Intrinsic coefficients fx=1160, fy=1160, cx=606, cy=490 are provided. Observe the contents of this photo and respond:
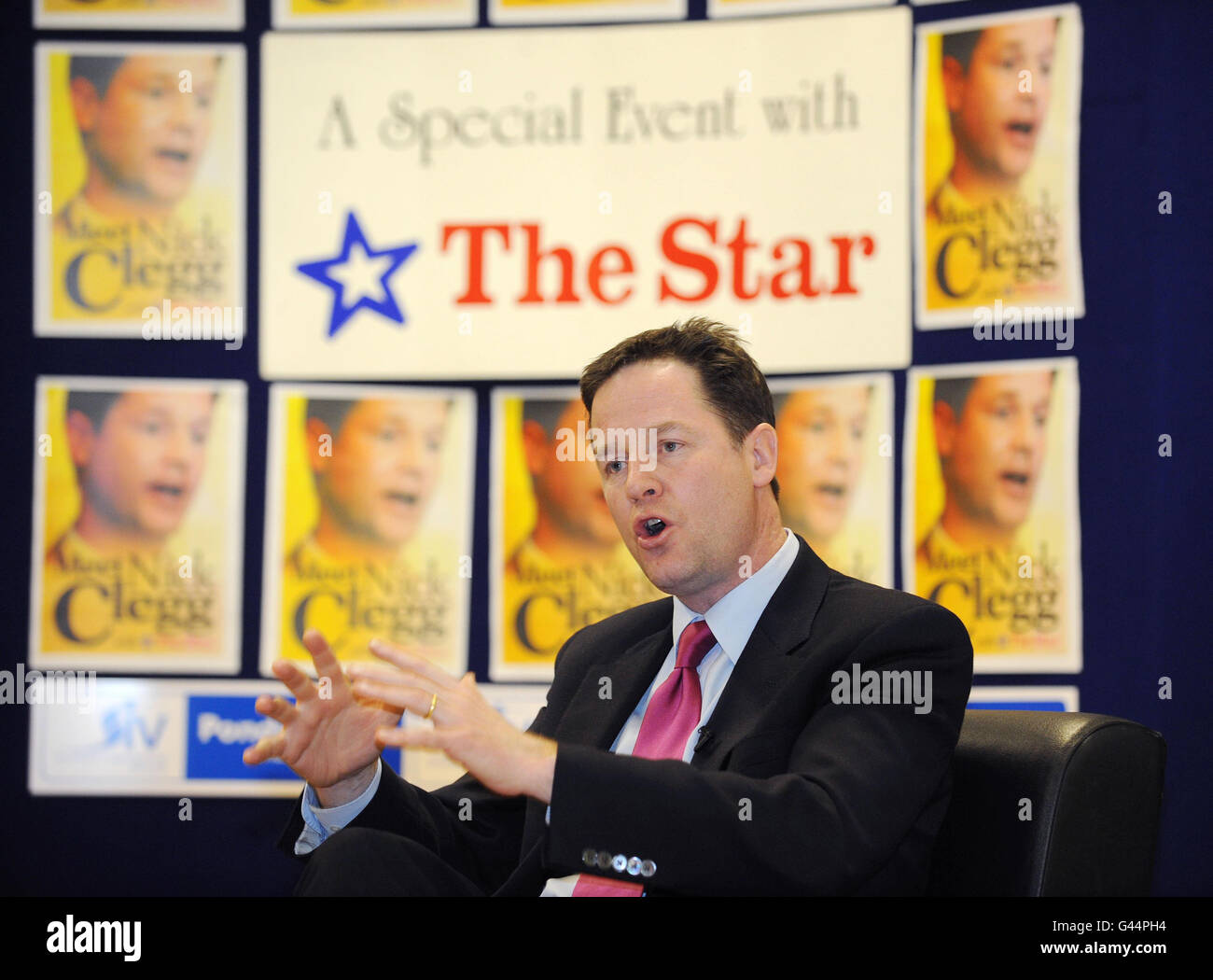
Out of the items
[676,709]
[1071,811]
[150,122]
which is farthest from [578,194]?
[1071,811]

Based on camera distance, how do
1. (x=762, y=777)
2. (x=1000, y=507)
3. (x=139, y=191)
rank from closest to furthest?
(x=762, y=777), (x=1000, y=507), (x=139, y=191)

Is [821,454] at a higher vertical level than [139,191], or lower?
lower

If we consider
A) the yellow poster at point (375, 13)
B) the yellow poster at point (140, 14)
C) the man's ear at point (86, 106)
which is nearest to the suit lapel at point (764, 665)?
the yellow poster at point (375, 13)

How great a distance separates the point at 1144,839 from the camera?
4.99 feet

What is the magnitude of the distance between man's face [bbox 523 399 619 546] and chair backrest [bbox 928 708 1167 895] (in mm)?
1867

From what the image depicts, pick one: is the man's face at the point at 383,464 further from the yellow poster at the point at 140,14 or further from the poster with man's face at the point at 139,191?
the yellow poster at the point at 140,14

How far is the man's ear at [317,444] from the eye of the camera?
11.3ft

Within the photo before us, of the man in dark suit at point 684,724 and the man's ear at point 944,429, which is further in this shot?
the man's ear at point 944,429

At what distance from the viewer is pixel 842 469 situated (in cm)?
324

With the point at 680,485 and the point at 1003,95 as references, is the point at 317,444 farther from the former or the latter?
the point at 1003,95

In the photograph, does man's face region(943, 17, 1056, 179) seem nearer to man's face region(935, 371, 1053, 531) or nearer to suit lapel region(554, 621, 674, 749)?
man's face region(935, 371, 1053, 531)

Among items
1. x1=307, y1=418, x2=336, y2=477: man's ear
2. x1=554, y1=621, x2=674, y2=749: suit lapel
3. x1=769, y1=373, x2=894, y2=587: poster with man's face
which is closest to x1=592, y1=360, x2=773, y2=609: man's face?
x1=554, y1=621, x2=674, y2=749: suit lapel

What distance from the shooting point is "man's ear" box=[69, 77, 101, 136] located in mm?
3521

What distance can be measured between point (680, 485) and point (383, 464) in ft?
5.25
